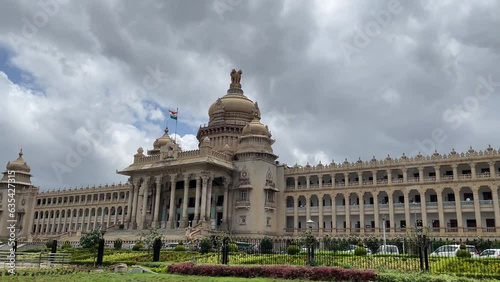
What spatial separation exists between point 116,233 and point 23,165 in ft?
136

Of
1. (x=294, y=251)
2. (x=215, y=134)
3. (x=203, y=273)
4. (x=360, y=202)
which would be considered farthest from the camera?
(x=215, y=134)

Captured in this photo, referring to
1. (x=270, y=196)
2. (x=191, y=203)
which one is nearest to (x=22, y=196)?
(x=191, y=203)

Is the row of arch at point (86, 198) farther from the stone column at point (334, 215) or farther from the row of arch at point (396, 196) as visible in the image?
the stone column at point (334, 215)

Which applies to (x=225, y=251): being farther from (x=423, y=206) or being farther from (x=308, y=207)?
(x=308, y=207)

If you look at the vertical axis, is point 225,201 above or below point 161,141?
below

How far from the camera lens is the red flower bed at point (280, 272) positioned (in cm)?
2188

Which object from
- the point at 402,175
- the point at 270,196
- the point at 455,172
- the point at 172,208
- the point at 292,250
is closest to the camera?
the point at 292,250

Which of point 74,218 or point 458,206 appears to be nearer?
point 458,206

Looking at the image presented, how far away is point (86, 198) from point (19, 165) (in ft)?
48.7

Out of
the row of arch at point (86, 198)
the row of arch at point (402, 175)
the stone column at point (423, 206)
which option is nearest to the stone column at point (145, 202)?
the row of arch at point (402, 175)

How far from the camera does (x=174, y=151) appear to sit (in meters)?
64.4

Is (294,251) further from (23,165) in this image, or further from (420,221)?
(23,165)

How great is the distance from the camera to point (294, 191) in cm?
6606

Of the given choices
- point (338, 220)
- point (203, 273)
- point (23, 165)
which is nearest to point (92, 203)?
point (23, 165)
